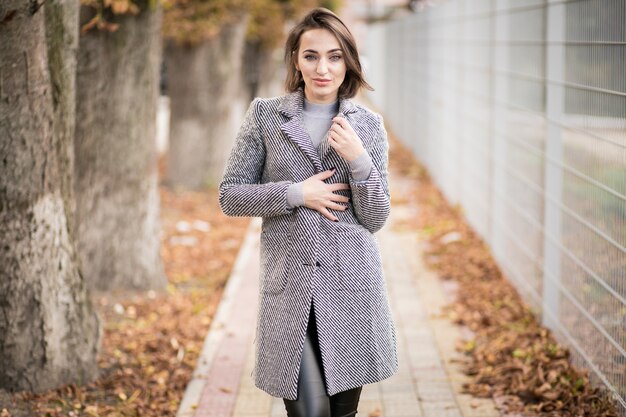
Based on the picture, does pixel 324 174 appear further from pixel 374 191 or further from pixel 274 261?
pixel 274 261

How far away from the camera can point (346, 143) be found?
364cm

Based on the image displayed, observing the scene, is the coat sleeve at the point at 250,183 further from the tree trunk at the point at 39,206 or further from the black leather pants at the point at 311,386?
the tree trunk at the point at 39,206

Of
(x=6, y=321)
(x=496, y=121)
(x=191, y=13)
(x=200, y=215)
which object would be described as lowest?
(x=200, y=215)

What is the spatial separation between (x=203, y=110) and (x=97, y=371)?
8.96 meters

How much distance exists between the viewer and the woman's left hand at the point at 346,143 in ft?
11.9

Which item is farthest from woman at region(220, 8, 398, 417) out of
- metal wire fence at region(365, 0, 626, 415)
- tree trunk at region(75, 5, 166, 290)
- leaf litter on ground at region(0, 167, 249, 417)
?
tree trunk at region(75, 5, 166, 290)

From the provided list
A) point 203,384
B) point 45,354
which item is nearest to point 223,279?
point 203,384

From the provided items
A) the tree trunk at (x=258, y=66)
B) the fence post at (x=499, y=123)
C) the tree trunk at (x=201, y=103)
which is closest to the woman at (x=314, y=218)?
the fence post at (x=499, y=123)

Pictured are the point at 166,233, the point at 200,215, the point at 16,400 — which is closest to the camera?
the point at 16,400

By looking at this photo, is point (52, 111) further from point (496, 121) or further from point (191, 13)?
point (191, 13)

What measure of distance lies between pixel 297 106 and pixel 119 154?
420 centimetres

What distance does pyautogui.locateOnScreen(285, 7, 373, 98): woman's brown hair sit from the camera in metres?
3.81

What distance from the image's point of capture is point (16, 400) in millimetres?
5098

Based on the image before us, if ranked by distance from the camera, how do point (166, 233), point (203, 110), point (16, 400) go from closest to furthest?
point (16, 400) → point (166, 233) → point (203, 110)
